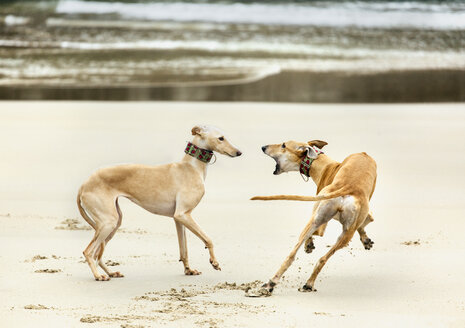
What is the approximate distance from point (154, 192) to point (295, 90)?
14.0m

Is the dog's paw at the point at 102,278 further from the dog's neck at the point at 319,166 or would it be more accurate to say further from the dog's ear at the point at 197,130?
the dog's neck at the point at 319,166

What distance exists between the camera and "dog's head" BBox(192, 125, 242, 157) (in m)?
7.06

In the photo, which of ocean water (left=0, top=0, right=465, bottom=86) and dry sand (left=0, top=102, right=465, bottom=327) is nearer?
dry sand (left=0, top=102, right=465, bottom=327)

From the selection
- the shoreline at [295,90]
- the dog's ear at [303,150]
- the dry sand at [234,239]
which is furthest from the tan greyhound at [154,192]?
the shoreline at [295,90]

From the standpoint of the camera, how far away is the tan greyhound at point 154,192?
672 centimetres

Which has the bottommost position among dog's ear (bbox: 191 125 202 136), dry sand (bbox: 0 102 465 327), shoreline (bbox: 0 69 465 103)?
shoreline (bbox: 0 69 465 103)

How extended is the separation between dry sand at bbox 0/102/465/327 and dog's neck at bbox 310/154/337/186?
755mm

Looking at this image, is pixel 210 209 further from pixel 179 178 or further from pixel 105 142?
pixel 105 142

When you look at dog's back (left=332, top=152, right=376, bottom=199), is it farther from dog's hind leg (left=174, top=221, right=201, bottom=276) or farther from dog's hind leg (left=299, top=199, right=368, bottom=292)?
dog's hind leg (left=174, top=221, right=201, bottom=276)

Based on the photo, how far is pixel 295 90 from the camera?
20.6 m

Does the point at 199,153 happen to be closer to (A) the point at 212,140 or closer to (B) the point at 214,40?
(A) the point at 212,140

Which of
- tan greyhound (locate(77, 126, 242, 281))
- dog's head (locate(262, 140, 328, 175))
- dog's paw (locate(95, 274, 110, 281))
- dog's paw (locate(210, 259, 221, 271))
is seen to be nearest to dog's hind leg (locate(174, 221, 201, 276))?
tan greyhound (locate(77, 126, 242, 281))

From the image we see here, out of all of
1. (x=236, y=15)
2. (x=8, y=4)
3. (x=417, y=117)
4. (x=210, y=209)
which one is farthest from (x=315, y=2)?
(x=210, y=209)

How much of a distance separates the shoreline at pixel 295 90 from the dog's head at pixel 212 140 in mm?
12569
